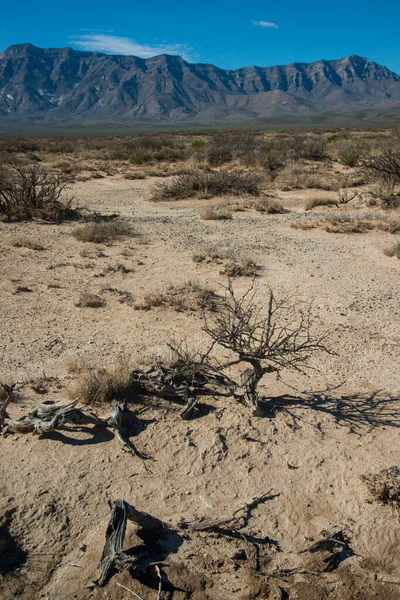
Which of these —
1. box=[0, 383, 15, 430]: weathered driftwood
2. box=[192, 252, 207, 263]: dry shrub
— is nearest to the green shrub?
box=[192, 252, 207, 263]: dry shrub

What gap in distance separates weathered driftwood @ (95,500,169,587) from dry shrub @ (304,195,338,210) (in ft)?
37.7

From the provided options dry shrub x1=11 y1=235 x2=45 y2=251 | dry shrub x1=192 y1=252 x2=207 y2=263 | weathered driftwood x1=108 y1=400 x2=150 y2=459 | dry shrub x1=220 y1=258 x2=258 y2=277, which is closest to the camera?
weathered driftwood x1=108 y1=400 x2=150 y2=459

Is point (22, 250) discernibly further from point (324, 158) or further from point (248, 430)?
point (324, 158)

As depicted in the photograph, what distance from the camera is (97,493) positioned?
362cm

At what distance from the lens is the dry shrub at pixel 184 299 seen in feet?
22.3

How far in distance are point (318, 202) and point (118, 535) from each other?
12.1m

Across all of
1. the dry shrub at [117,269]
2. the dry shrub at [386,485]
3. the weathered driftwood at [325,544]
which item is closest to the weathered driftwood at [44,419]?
the weathered driftwood at [325,544]

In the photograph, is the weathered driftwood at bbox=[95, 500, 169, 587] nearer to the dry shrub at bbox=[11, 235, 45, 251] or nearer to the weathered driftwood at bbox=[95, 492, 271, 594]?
the weathered driftwood at bbox=[95, 492, 271, 594]

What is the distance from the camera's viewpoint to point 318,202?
44.9 ft

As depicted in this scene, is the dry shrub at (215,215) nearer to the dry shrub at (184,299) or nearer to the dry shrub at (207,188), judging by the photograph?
the dry shrub at (207,188)

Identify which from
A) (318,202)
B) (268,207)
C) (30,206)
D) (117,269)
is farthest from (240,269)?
(30,206)

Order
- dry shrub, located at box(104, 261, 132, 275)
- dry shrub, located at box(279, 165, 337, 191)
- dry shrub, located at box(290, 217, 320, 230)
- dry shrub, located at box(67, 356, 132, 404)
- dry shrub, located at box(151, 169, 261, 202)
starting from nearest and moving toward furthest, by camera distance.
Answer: dry shrub, located at box(67, 356, 132, 404) < dry shrub, located at box(104, 261, 132, 275) < dry shrub, located at box(290, 217, 320, 230) < dry shrub, located at box(151, 169, 261, 202) < dry shrub, located at box(279, 165, 337, 191)

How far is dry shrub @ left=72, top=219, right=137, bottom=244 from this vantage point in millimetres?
10203

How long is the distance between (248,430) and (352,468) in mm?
915
